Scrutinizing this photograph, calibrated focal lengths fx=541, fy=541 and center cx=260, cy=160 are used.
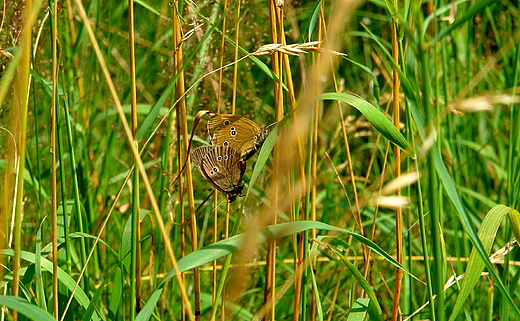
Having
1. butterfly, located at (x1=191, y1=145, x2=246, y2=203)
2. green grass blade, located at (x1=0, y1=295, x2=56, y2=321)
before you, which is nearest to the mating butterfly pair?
butterfly, located at (x1=191, y1=145, x2=246, y2=203)

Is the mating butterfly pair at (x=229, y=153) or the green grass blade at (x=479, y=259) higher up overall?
the mating butterfly pair at (x=229, y=153)

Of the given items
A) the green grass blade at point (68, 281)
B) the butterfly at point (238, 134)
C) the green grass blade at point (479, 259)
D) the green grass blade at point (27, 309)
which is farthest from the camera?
the butterfly at point (238, 134)

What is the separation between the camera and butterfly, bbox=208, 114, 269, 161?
104 centimetres

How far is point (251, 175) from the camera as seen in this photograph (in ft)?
3.63

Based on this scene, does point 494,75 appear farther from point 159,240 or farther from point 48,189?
point 48,189

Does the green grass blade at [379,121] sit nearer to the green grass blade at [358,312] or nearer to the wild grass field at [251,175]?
the wild grass field at [251,175]

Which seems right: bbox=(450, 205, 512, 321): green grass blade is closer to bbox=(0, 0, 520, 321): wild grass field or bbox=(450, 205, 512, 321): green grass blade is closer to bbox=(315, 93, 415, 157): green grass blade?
bbox=(0, 0, 520, 321): wild grass field

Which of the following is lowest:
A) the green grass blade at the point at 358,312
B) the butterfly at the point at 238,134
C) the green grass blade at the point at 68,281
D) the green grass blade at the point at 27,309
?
the green grass blade at the point at 358,312

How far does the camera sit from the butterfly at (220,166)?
1003mm

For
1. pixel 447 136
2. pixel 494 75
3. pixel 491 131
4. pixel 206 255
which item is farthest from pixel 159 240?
pixel 494 75

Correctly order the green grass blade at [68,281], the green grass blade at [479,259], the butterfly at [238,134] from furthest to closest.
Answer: the butterfly at [238,134]
the green grass blade at [68,281]
the green grass blade at [479,259]

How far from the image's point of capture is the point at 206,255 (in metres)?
0.75

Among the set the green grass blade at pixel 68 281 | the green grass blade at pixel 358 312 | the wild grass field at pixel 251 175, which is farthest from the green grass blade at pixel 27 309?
the green grass blade at pixel 358 312

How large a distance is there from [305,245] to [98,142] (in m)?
1.24
